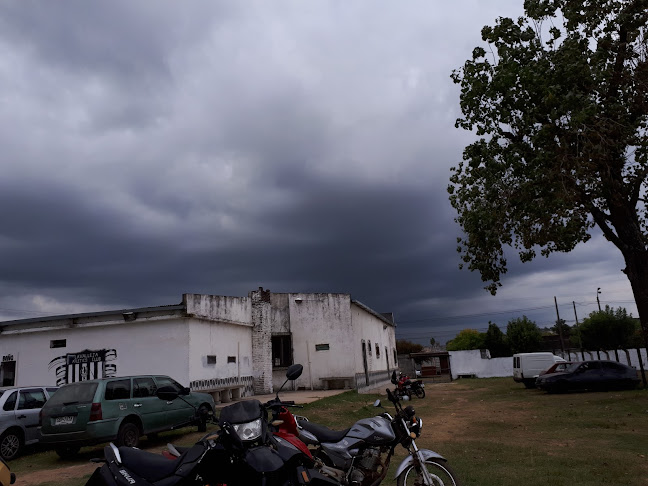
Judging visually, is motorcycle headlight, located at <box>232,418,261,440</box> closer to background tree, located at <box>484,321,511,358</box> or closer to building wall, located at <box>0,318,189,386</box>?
building wall, located at <box>0,318,189,386</box>

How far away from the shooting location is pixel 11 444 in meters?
11.1

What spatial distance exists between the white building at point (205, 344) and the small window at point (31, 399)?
537 cm

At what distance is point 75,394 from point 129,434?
1.41 m

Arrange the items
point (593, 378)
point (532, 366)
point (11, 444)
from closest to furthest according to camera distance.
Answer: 1. point (11, 444)
2. point (593, 378)
3. point (532, 366)

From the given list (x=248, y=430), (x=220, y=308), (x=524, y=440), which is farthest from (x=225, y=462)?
(x=220, y=308)

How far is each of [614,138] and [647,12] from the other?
3.78 metres

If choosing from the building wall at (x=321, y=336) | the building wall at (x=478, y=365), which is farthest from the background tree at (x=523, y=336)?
the building wall at (x=321, y=336)

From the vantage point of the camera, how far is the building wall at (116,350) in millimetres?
17641

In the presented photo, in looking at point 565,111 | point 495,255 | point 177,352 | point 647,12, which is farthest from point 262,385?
point 647,12

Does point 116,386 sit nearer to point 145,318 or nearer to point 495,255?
point 145,318

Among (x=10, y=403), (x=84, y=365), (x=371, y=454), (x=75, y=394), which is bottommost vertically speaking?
(x=371, y=454)

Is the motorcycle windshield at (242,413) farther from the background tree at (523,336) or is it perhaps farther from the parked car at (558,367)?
the background tree at (523,336)

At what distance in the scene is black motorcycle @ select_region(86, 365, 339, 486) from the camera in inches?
146

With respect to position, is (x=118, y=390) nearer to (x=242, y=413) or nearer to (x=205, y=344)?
(x=242, y=413)
